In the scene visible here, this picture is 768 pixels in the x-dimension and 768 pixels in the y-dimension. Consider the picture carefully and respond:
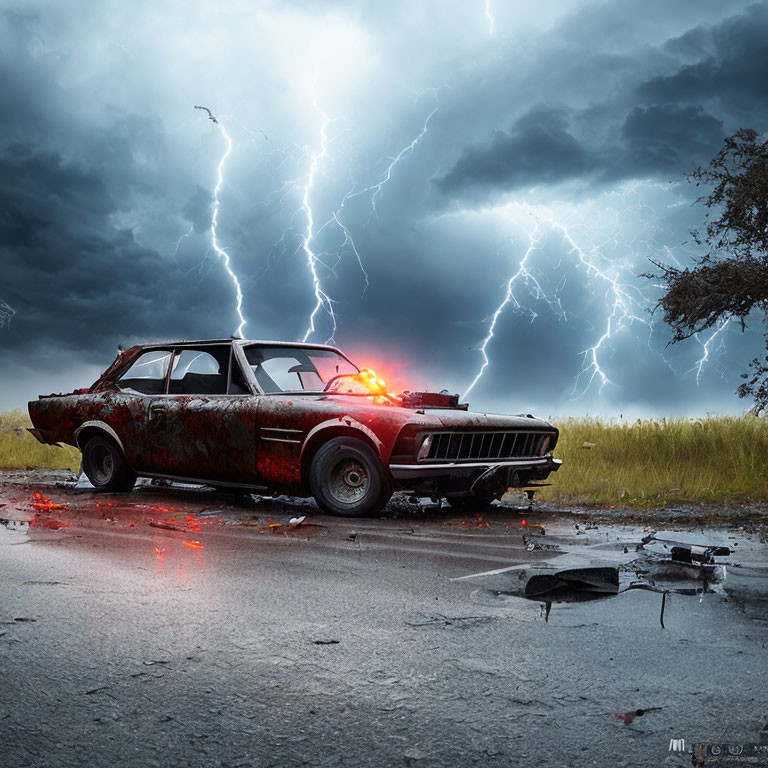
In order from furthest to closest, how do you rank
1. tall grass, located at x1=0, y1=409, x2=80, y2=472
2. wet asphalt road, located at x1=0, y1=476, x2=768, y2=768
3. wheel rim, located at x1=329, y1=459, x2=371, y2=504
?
tall grass, located at x1=0, y1=409, x2=80, y2=472
wheel rim, located at x1=329, y1=459, x2=371, y2=504
wet asphalt road, located at x1=0, y1=476, x2=768, y2=768

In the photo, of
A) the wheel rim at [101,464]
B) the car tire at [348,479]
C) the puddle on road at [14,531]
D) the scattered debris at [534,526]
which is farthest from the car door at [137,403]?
the scattered debris at [534,526]

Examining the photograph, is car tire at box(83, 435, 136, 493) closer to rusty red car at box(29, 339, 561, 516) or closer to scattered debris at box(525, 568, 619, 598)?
rusty red car at box(29, 339, 561, 516)

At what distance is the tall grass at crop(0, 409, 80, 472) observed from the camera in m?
14.2

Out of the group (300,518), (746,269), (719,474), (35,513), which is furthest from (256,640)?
(746,269)

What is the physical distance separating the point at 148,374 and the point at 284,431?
2.30 metres

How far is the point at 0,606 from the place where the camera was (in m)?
4.00

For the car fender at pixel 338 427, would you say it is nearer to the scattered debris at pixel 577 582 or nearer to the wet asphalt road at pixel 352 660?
the wet asphalt road at pixel 352 660

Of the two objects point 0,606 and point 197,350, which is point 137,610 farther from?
point 197,350

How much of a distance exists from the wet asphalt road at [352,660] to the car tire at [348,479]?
1434 millimetres

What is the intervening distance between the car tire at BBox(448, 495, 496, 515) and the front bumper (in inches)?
20.8

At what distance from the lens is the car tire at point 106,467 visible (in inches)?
363

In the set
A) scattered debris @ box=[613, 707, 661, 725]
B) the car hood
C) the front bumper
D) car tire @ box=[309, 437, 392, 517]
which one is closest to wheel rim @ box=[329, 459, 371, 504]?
car tire @ box=[309, 437, 392, 517]

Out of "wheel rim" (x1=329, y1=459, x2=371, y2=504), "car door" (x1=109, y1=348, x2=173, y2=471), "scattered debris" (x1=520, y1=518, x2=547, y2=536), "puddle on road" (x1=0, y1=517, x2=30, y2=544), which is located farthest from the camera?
"car door" (x1=109, y1=348, x2=173, y2=471)

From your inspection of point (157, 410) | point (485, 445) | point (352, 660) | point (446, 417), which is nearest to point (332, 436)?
point (446, 417)
